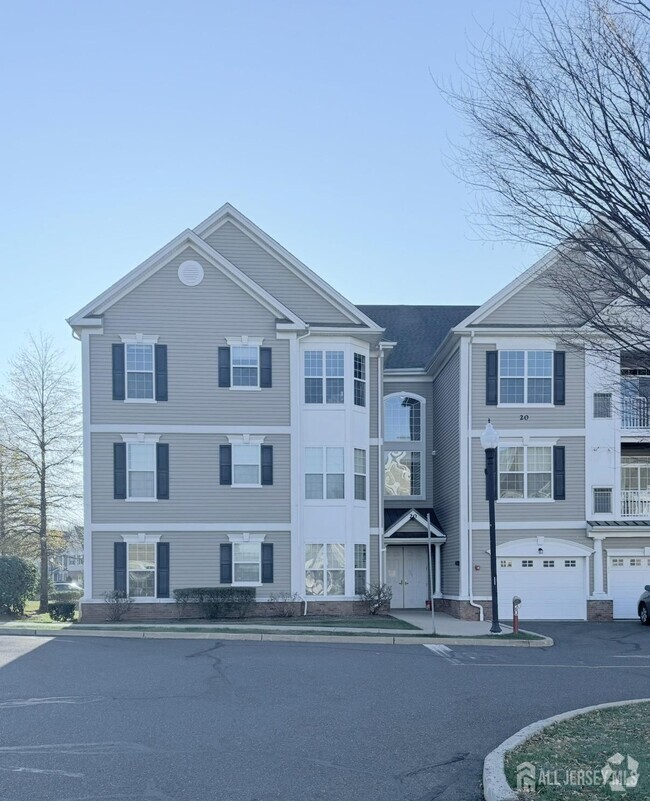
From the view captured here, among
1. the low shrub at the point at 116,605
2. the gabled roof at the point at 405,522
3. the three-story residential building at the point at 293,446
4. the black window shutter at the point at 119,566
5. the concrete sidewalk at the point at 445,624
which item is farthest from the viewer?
the gabled roof at the point at 405,522

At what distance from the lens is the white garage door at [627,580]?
2875cm

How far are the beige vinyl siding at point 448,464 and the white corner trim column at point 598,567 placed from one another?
4.11 m

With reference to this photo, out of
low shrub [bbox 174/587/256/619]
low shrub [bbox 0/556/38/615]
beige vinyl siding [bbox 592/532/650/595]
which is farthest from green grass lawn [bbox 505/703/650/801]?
low shrub [bbox 0/556/38/615]

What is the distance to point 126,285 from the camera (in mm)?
28094

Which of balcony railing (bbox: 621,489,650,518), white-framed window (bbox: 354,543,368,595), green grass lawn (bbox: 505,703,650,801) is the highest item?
balcony railing (bbox: 621,489,650,518)

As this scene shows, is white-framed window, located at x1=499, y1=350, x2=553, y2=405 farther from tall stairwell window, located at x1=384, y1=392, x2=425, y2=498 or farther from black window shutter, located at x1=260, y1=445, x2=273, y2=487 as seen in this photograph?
black window shutter, located at x1=260, y1=445, x2=273, y2=487

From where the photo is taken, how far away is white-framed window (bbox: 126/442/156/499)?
27859 mm

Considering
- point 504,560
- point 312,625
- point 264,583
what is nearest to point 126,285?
point 264,583

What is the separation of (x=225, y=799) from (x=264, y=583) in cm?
2067

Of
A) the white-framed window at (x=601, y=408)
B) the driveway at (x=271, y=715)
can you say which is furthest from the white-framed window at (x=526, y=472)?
the driveway at (x=271, y=715)

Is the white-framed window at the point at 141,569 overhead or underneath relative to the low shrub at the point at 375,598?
overhead

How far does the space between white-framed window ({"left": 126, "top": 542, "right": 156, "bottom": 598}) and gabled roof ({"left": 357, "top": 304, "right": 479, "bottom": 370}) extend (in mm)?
11134

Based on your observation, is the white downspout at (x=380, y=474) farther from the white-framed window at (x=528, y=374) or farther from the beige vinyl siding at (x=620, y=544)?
the beige vinyl siding at (x=620, y=544)

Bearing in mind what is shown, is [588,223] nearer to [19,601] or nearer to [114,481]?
[114,481]
